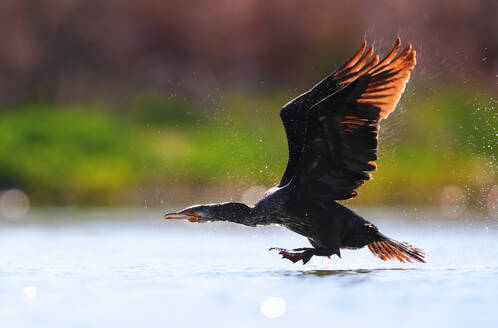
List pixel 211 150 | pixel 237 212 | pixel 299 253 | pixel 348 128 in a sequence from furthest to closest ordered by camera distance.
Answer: pixel 211 150 → pixel 237 212 → pixel 299 253 → pixel 348 128

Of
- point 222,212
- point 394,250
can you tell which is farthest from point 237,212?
point 394,250

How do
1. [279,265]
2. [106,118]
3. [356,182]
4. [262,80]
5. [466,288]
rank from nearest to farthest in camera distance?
1. [466,288]
2. [356,182]
3. [279,265]
4. [106,118]
5. [262,80]

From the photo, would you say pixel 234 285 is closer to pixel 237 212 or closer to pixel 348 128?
pixel 237 212

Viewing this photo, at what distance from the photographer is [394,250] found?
8922 millimetres

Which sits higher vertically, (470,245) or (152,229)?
(152,229)

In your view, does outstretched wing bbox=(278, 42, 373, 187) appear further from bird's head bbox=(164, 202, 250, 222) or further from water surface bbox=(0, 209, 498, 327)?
water surface bbox=(0, 209, 498, 327)

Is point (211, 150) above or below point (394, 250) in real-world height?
above

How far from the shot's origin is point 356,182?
348 inches

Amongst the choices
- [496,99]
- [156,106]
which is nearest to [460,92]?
[496,99]

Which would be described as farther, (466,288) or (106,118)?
(106,118)

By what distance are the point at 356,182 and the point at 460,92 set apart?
1203cm

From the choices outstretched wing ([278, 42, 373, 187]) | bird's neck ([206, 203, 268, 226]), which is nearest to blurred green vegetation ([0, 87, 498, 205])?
outstretched wing ([278, 42, 373, 187])

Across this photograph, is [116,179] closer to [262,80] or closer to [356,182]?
[262,80]

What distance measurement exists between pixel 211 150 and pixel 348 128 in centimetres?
1103
